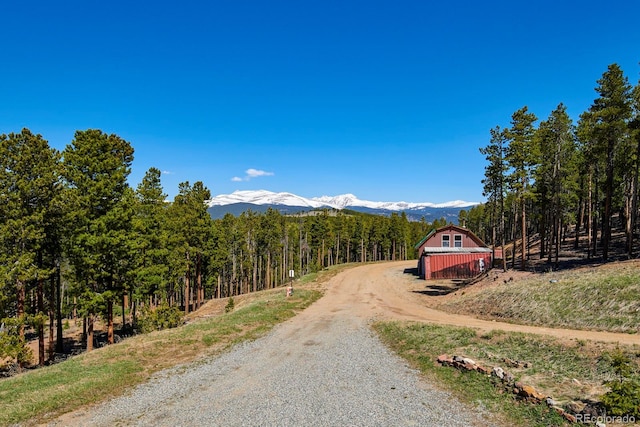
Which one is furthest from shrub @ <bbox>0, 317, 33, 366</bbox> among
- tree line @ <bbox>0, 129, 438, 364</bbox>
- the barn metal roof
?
the barn metal roof

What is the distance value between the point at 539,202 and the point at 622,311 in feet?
94.2

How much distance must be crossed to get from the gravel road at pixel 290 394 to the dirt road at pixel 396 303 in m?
7.40

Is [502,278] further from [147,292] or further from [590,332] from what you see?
[147,292]

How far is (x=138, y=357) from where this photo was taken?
15.7 meters

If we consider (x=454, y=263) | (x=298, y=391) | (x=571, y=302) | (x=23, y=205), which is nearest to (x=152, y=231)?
(x=23, y=205)

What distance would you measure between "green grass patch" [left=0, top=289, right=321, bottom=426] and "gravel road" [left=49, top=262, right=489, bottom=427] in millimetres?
919

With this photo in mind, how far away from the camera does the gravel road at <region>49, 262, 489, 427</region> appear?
951cm

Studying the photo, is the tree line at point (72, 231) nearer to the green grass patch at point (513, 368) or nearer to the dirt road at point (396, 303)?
the dirt road at point (396, 303)

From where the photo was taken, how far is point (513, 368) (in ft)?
40.0

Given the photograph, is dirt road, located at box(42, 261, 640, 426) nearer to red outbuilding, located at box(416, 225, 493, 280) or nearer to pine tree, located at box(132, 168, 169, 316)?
pine tree, located at box(132, 168, 169, 316)

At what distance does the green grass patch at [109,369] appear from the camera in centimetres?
1060

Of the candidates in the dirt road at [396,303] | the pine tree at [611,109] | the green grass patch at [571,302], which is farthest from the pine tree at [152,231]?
the pine tree at [611,109]

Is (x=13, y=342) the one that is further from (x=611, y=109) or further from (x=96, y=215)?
(x=611, y=109)

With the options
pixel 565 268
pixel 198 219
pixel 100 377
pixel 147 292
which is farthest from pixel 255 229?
pixel 100 377
